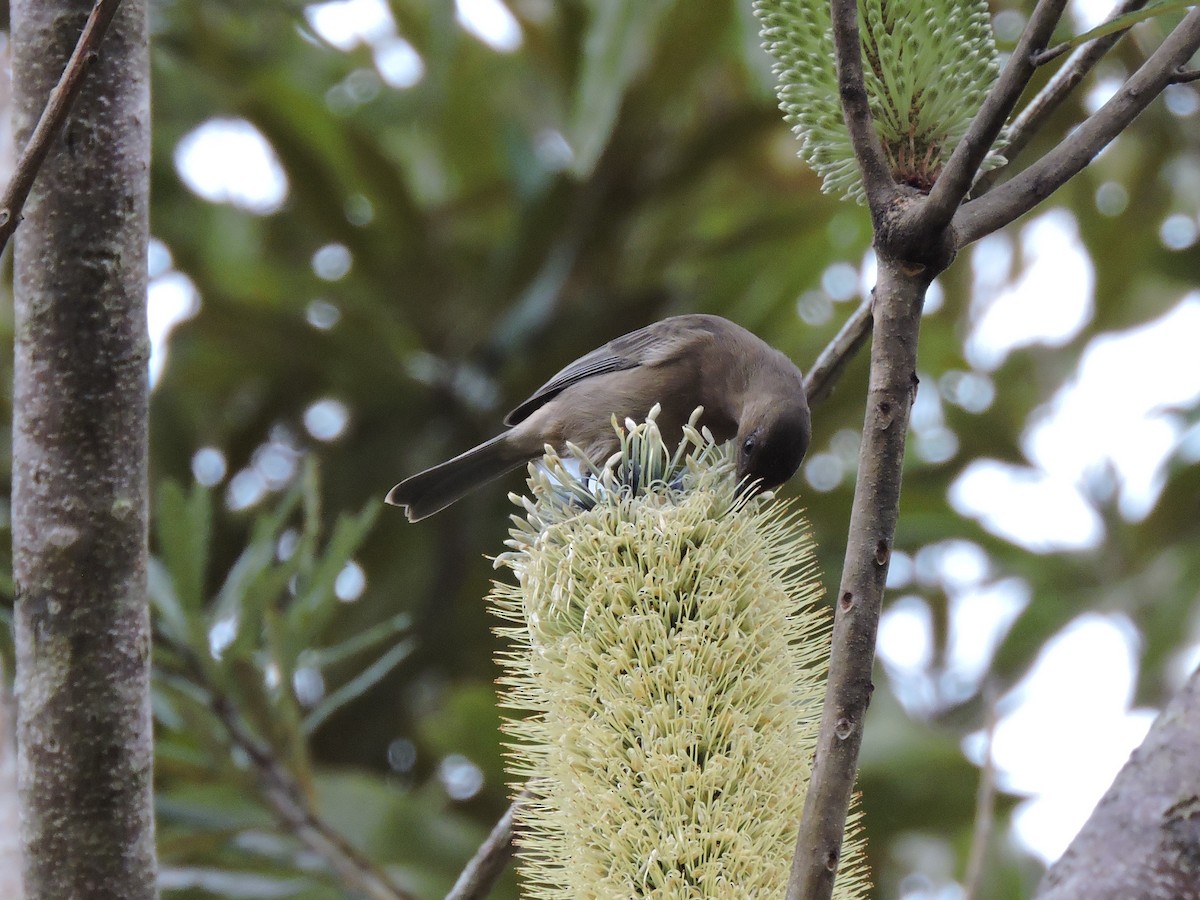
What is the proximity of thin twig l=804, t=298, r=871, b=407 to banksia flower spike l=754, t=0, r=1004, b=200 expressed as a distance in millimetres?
467

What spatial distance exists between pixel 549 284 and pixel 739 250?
2.64 feet

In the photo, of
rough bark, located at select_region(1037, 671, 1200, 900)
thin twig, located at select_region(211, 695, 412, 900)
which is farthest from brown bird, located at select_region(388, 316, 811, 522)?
rough bark, located at select_region(1037, 671, 1200, 900)

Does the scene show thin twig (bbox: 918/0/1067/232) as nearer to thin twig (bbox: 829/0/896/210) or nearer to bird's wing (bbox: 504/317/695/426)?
thin twig (bbox: 829/0/896/210)

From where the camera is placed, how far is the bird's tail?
4117 mm

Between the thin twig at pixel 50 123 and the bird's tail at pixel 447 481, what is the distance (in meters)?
2.25

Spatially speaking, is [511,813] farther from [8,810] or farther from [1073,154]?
[8,810]

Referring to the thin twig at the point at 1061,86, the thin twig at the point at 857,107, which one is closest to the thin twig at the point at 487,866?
the thin twig at the point at 857,107

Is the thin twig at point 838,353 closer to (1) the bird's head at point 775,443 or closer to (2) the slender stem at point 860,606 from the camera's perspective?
(1) the bird's head at point 775,443

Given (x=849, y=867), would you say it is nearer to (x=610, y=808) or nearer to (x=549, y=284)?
(x=610, y=808)

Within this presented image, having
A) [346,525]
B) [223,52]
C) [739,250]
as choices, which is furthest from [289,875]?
[223,52]

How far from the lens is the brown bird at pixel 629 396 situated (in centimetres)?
390

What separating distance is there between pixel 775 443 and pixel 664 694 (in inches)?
48.8

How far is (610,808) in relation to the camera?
1.95 meters

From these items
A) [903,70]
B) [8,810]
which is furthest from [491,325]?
[903,70]
